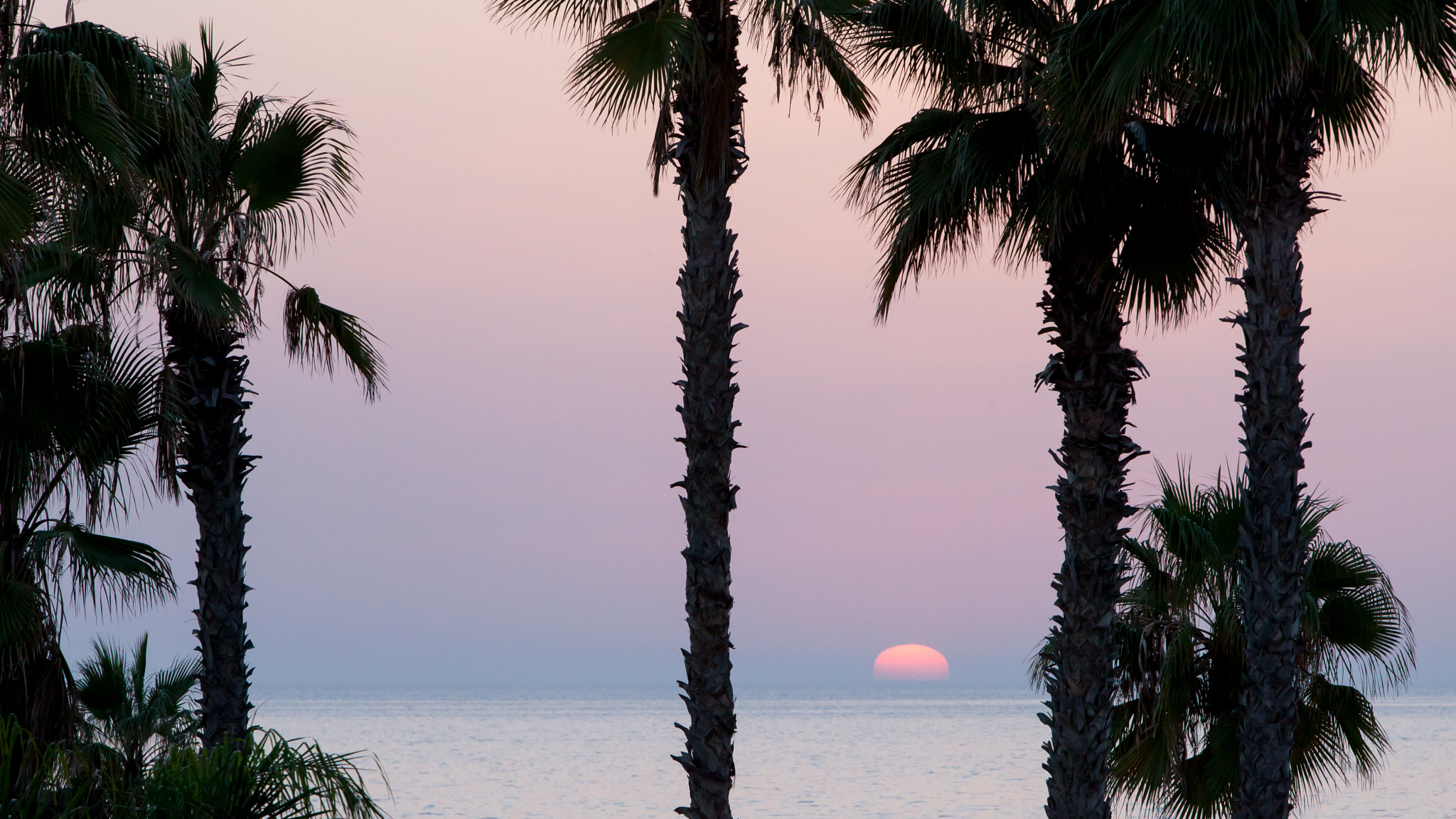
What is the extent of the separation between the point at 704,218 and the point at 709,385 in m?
1.33

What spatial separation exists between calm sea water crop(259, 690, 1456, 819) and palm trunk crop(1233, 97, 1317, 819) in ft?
25.8

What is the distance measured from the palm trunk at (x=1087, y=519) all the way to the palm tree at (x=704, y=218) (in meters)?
2.60

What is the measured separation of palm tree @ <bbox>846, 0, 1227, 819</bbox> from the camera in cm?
1062

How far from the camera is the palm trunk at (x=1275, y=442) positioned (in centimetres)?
1014

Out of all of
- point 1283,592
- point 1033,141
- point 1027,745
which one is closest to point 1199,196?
point 1033,141

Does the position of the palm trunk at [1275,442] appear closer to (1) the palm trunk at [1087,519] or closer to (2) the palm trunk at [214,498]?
(1) the palm trunk at [1087,519]

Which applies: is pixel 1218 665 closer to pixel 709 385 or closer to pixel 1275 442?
pixel 1275 442

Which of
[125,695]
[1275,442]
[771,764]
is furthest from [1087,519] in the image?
[771,764]

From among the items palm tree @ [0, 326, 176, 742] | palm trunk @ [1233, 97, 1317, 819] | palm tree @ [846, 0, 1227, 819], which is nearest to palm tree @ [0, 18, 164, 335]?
palm tree @ [0, 326, 176, 742]

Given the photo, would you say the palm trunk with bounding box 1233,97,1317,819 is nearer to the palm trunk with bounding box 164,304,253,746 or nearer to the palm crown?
the palm crown

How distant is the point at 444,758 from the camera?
6725 centimetres

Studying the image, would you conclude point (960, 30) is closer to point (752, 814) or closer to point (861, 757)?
point (752, 814)

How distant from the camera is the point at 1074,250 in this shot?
11.0 metres

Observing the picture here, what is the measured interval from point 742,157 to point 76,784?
6.52 meters
